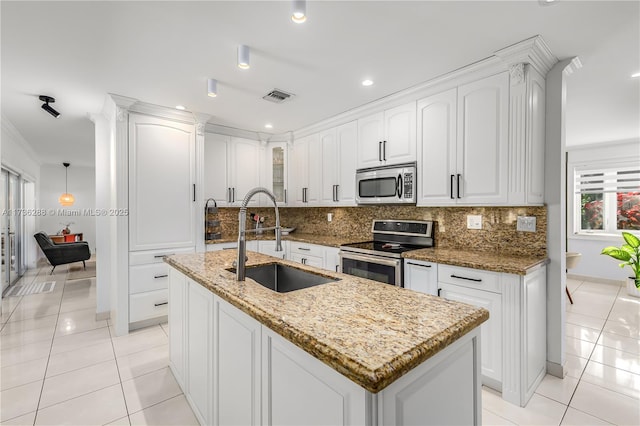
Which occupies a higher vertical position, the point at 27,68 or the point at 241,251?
the point at 27,68

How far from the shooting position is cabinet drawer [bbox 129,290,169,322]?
3197 millimetres

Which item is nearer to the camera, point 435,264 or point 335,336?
point 335,336

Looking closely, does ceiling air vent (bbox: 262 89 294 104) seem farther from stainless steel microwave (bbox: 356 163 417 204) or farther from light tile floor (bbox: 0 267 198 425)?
light tile floor (bbox: 0 267 198 425)

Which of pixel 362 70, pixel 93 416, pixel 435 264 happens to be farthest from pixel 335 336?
pixel 362 70

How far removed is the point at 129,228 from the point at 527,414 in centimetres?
374

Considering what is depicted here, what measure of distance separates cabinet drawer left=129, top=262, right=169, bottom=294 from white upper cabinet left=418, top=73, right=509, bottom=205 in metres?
2.90

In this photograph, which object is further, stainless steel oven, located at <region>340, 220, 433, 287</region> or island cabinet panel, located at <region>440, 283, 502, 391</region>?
stainless steel oven, located at <region>340, 220, 433, 287</region>

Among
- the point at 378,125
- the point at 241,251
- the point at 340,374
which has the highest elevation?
the point at 378,125

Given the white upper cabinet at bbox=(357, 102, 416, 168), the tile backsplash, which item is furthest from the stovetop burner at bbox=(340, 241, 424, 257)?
the white upper cabinet at bbox=(357, 102, 416, 168)

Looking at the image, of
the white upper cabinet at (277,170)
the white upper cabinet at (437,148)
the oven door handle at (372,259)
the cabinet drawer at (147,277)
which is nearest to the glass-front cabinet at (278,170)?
the white upper cabinet at (277,170)

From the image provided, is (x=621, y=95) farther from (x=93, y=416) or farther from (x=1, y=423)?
(x=1, y=423)

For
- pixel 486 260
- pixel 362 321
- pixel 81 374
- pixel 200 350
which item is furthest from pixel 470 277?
pixel 81 374

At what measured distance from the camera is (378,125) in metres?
3.21

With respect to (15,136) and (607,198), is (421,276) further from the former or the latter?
(15,136)
